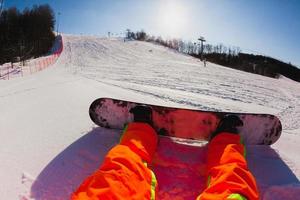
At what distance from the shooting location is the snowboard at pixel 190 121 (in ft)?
8.80

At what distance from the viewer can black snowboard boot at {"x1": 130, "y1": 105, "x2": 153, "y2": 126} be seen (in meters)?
2.61

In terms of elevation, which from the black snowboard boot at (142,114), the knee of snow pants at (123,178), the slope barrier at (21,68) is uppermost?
the black snowboard boot at (142,114)

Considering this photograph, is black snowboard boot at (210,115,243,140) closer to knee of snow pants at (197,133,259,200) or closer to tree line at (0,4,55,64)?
knee of snow pants at (197,133,259,200)

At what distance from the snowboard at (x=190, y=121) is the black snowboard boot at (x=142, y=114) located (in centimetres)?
10

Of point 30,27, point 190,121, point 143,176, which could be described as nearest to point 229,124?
point 190,121

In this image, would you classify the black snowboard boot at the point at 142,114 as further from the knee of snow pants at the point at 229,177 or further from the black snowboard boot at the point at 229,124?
the knee of snow pants at the point at 229,177

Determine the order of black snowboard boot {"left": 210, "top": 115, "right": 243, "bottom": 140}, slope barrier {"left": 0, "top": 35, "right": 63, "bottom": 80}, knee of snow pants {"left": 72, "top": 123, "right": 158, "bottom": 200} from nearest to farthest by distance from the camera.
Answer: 1. knee of snow pants {"left": 72, "top": 123, "right": 158, "bottom": 200}
2. black snowboard boot {"left": 210, "top": 115, "right": 243, "bottom": 140}
3. slope barrier {"left": 0, "top": 35, "right": 63, "bottom": 80}

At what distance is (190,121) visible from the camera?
9.12 feet

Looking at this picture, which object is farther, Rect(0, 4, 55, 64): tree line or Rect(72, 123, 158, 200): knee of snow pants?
Rect(0, 4, 55, 64): tree line

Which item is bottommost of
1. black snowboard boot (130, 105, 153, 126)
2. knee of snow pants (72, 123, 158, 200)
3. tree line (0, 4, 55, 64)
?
knee of snow pants (72, 123, 158, 200)

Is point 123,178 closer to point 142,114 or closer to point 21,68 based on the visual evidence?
point 142,114

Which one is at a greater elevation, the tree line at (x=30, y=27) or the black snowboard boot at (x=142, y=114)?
the tree line at (x=30, y=27)

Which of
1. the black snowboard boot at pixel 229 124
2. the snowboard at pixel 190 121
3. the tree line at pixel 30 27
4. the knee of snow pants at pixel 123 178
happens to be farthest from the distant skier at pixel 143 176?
the tree line at pixel 30 27

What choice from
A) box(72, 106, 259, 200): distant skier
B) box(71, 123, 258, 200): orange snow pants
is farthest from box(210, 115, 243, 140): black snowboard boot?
box(71, 123, 258, 200): orange snow pants
